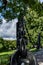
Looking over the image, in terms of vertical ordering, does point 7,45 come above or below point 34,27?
below

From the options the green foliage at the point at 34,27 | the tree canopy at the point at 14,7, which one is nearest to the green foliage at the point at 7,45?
the green foliage at the point at 34,27

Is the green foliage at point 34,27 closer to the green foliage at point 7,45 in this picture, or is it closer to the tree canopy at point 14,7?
the green foliage at point 7,45

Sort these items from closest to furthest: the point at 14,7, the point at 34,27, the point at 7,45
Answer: the point at 14,7
the point at 7,45
the point at 34,27

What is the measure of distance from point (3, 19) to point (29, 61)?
669 cm

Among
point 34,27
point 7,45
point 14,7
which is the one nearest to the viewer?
point 14,7

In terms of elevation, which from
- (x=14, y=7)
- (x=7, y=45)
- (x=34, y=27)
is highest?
(x=14, y=7)

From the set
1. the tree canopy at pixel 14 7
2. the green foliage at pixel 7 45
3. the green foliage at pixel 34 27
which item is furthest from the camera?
the green foliage at pixel 34 27

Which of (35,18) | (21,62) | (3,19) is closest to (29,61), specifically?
(21,62)

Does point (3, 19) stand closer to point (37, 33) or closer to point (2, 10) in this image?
point (2, 10)

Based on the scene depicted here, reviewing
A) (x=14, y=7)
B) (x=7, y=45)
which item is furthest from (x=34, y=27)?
(x=14, y=7)

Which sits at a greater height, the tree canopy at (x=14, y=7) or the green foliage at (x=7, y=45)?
the tree canopy at (x=14, y=7)

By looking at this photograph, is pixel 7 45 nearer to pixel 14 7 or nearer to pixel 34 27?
pixel 34 27

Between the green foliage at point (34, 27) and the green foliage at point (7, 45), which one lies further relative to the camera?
the green foliage at point (34, 27)

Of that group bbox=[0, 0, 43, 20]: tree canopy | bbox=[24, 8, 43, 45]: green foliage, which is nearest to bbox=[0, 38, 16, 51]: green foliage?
bbox=[24, 8, 43, 45]: green foliage
